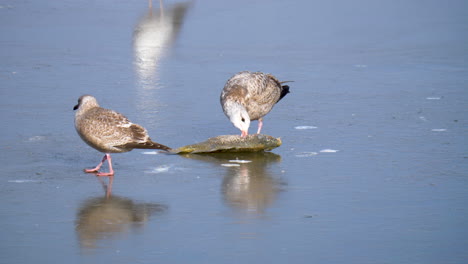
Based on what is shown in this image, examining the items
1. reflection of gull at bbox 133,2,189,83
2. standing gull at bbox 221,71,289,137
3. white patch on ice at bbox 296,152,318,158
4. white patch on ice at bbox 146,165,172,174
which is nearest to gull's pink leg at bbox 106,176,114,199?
white patch on ice at bbox 146,165,172,174

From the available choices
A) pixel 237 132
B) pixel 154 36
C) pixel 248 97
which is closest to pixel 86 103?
pixel 248 97

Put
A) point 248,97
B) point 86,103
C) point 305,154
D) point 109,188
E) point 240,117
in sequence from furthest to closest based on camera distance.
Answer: point 248,97 < point 240,117 < point 305,154 < point 86,103 < point 109,188

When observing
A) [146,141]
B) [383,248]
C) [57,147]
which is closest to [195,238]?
[383,248]

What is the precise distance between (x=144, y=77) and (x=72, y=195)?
5.52 meters

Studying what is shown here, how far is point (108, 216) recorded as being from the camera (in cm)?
707

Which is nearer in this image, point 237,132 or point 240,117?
point 240,117

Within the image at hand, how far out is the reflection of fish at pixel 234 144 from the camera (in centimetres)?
913

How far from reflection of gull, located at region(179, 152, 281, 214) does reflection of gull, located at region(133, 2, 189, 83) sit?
3.94 metres

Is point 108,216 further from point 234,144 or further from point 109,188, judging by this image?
point 234,144

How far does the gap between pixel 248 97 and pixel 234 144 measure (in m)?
1.18

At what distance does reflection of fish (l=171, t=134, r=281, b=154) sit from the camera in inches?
360

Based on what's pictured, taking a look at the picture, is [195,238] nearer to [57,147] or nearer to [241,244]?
[241,244]

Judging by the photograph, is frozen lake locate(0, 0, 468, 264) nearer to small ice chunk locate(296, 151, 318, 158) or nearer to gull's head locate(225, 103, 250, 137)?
small ice chunk locate(296, 151, 318, 158)

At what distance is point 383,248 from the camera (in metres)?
6.38
